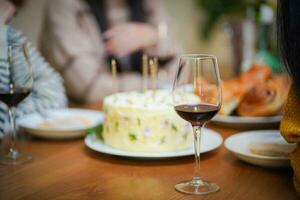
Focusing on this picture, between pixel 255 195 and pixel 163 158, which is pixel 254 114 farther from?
pixel 255 195

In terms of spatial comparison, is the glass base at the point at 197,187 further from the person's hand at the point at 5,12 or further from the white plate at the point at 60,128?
the person's hand at the point at 5,12

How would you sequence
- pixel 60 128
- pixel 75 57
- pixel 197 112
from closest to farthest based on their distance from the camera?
pixel 197 112, pixel 60 128, pixel 75 57

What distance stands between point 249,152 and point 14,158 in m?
0.58

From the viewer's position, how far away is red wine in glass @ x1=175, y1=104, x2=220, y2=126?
97 cm

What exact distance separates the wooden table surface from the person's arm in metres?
1.70

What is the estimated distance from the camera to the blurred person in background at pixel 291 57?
0.85m

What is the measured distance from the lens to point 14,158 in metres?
1.22

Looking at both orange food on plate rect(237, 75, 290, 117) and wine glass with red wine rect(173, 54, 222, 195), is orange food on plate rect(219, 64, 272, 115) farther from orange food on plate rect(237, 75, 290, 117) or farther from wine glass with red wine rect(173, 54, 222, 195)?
wine glass with red wine rect(173, 54, 222, 195)

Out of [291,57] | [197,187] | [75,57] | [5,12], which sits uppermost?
[5,12]

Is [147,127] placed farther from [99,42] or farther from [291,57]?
[99,42]

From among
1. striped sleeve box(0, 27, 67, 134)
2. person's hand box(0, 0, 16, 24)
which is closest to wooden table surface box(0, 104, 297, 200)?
striped sleeve box(0, 27, 67, 134)

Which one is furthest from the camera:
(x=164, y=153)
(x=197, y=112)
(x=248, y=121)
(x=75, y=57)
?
(x=75, y=57)

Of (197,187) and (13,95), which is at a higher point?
(13,95)

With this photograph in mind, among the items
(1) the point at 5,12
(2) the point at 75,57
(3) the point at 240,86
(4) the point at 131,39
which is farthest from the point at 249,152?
(4) the point at 131,39
